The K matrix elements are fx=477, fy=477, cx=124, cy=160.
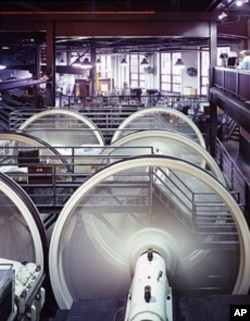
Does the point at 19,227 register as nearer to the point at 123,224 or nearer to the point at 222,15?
the point at 123,224

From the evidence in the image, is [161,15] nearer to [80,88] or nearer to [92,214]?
[92,214]

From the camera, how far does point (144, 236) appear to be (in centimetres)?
637

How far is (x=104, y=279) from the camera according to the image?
8.53 m

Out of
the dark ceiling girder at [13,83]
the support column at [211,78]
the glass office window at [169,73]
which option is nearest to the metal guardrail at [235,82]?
the support column at [211,78]

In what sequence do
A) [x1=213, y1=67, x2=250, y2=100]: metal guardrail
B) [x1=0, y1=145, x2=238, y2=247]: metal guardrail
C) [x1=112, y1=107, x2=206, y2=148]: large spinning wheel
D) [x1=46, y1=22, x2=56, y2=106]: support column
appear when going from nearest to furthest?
[x1=0, y1=145, x2=238, y2=247]: metal guardrail < [x1=213, y1=67, x2=250, y2=100]: metal guardrail < [x1=112, y1=107, x2=206, y2=148]: large spinning wheel < [x1=46, y1=22, x2=56, y2=106]: support column

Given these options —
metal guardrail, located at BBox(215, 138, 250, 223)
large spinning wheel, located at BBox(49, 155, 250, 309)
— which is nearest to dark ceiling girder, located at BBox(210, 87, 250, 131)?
metal guardrail, located at BBox(215, 138, 250, 223)

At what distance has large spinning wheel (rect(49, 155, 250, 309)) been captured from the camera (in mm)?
6270

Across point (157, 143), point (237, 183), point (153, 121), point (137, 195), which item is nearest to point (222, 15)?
point (153, 121)

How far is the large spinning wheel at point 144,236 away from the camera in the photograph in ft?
20.6

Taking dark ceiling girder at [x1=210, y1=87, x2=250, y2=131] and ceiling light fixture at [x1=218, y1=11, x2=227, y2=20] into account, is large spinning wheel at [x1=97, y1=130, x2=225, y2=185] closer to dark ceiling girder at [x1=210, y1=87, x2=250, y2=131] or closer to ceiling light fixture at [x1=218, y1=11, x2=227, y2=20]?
dark ceiling girder at [x1=210, y1=87, x2=250, y2=131]

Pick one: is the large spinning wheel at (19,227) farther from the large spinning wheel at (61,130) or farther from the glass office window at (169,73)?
the glass office window at (169,73)

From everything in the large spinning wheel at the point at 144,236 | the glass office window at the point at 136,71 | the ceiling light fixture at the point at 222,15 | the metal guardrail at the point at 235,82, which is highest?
the glass office window at the point at 136,71

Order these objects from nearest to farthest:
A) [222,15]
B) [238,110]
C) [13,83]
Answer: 1. [238,110]
2. [13,83]
3. [222,15]

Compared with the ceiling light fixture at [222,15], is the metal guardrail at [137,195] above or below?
below
